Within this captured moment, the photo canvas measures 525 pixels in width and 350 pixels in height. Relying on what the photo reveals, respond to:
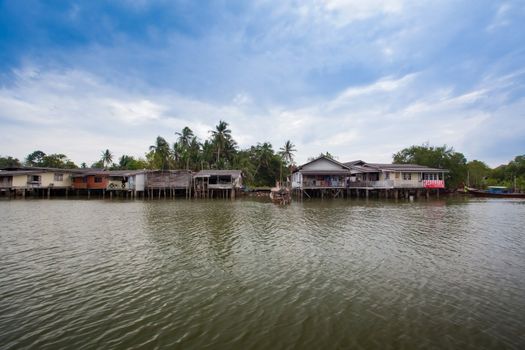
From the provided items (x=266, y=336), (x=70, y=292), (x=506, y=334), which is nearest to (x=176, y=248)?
(x=70, y=292)

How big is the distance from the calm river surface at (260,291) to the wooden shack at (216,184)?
27.0m

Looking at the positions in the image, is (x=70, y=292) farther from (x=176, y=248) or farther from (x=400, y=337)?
(x=400, y=337)

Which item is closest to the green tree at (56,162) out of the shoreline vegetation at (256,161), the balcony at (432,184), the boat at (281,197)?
the shoreline vegetation at (256,161)

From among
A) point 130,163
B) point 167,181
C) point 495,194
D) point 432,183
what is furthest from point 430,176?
point 130,163

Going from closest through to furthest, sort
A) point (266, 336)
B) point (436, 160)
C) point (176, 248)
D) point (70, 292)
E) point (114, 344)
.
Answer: point (114, 344), point (266, 336), point (70, 292), point (176, 248), point (436, 160)

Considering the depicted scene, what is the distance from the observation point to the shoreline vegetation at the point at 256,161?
47500mm

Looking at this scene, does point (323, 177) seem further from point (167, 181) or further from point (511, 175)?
point (511, 175)

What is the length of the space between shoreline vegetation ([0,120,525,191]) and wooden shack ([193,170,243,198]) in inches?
304

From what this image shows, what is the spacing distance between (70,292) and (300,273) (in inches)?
255

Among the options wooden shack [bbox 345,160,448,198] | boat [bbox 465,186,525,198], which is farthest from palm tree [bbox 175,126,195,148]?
boat [bbox 465,186,525,198]

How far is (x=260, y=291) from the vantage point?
7133 mm

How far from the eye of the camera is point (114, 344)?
15.8ft

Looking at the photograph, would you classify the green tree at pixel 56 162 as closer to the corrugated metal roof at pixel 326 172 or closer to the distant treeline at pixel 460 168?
the corrugated metal roof at pixel 326 172

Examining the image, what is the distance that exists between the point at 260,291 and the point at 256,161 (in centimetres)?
4951
